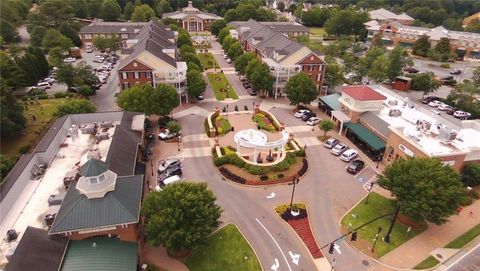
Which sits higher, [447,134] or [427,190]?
[447,134]

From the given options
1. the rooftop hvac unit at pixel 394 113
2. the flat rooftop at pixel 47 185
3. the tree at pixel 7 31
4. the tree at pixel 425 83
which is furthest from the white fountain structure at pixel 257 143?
the tree at pixel 7 31

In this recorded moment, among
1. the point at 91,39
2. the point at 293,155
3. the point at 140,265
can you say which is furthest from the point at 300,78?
the point at 91,39

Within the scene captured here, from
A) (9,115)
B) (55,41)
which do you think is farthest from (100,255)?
(55,41)

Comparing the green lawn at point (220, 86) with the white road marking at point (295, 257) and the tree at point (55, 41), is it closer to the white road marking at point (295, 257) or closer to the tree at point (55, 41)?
the white road marking at point (295, 257)

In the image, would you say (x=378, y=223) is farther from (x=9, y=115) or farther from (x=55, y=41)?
(x=55, y=41)

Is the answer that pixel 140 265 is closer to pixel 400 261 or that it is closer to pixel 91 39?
pixel 400 261

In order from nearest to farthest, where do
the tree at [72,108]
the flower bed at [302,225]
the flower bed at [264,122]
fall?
the flower bed at [302,225]
the tree at [72,108]
the flower bed at [264,122]

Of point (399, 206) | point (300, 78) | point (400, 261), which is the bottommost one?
point (400, 261)
